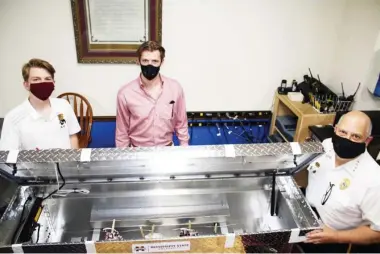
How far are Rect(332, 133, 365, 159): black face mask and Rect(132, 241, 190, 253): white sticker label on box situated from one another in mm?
1048

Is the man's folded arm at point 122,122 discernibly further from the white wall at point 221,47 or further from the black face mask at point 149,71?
the white wall at point 221,47

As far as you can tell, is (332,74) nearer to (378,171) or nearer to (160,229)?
(378,171)

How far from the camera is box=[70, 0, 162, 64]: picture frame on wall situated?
286 centimetres

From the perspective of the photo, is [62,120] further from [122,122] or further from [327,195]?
[327,195]

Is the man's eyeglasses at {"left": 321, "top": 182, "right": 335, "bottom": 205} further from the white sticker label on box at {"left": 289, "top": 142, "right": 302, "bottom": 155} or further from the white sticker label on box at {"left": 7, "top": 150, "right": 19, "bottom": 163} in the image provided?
the white sticker label on box at {"left": 7, "top": 150, "right": 19, "bottom": 163}

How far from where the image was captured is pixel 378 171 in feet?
5.37

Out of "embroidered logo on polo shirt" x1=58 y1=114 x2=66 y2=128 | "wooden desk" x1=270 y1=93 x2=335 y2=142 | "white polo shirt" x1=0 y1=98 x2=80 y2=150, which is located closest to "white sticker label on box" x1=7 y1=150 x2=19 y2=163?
"white polo shirt" x1=0 y1=98 x2=80 y2=150

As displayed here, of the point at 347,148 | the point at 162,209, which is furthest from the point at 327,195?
the point at 162,209

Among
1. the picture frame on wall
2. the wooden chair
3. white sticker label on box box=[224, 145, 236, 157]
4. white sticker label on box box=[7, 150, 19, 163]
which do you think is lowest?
the wooden chair

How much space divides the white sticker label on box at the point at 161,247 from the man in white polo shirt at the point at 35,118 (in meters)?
1.06

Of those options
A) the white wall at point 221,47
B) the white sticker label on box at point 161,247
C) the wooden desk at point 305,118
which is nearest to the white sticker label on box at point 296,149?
the white sticker label on box at point 161,247

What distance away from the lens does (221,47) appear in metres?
3.20

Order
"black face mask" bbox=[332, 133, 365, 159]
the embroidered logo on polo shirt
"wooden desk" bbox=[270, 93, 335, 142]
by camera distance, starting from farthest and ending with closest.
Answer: "wooden desk" bbox=[270, 93, 335, 142] → the embroidered logo on polo shirt → "black face mask" bbox=[332, 133, 365, 159]

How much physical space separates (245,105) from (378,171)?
2.07 m
